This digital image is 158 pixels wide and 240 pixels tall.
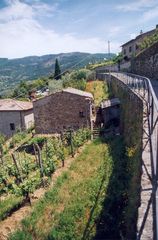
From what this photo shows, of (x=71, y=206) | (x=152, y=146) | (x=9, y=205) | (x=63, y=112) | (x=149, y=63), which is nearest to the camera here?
(x=152, y=146)

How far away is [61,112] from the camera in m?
32.0

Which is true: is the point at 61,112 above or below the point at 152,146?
below

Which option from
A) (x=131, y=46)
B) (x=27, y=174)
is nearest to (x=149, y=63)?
(x=27, y=174)

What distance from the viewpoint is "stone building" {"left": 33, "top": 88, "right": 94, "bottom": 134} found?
103ft

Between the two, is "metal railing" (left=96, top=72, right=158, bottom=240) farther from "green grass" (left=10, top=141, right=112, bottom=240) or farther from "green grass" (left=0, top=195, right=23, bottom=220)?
"green grass" (left=0, top=195, right=23, bottom=220)

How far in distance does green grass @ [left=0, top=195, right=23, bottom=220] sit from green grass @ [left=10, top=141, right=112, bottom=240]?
134cm

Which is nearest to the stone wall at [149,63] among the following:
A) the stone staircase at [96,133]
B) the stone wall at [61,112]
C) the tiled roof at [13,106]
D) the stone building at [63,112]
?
the stone building at [63,112]

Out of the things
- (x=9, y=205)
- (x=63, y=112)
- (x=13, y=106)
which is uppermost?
(x=13, y=106)

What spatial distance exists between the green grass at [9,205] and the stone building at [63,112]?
610 inches

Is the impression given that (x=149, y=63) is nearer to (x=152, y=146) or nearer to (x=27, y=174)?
(x=27, y=174)

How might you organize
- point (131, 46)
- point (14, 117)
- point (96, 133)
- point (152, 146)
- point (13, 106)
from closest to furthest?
point (152, 146) < point (96, 133) < point (14, 117) < point (13, 106) < point (131, 46)

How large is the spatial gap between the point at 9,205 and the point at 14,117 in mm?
26132

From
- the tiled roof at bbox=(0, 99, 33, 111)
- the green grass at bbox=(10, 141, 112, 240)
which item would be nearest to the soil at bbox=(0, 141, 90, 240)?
the green grass at bbox=(10, 141, 112, 240)

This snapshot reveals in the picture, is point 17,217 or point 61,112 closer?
point 17,217
